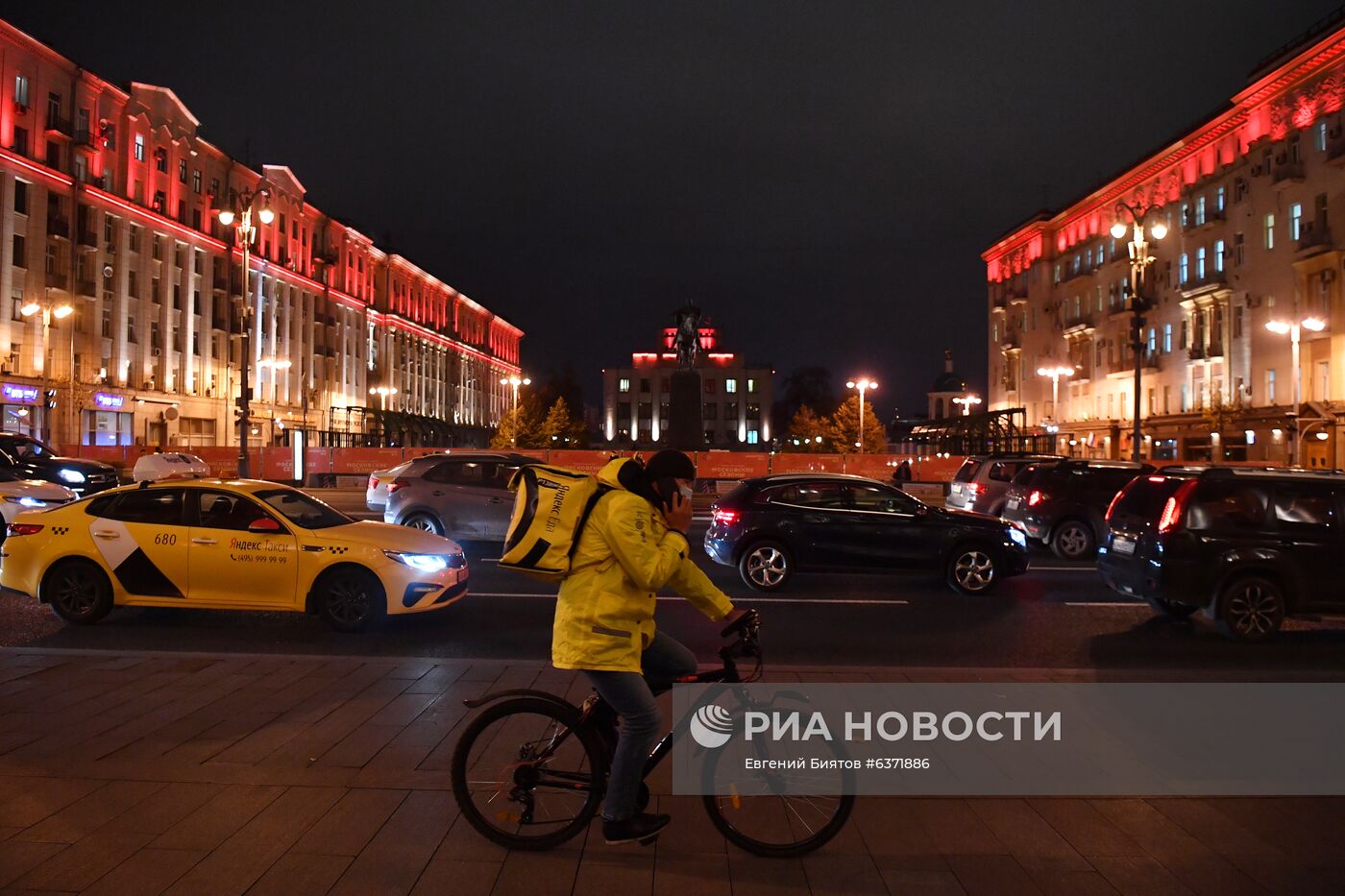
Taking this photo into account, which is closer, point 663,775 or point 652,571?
point 652,571

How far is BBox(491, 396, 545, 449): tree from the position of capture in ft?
252

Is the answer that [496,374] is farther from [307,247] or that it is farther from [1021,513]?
[1021,513]

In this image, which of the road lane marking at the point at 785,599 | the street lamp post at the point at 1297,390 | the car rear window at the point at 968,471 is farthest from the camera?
the street lamp post at the point at 1297,390

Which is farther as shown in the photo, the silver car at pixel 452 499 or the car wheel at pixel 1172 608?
the silver car at pixel 452 499

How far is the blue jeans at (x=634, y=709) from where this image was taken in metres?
4.14

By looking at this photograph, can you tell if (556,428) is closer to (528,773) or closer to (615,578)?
(528,773)

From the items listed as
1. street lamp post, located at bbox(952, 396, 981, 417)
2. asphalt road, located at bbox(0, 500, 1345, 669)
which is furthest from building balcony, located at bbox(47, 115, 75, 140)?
street lamp post, located at bbox(952, 396, 981, 417)

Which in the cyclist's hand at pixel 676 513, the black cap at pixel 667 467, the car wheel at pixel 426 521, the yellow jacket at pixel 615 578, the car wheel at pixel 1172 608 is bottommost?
the car wheel at pixel 1172 608

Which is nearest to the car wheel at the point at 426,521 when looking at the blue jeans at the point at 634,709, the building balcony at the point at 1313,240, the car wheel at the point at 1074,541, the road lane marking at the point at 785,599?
the road lane marking at the point at 785,599

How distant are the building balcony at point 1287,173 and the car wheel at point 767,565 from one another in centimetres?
4121

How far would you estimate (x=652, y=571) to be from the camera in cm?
398

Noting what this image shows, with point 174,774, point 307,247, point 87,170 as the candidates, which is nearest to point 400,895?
point 174,774

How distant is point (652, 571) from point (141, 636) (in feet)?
24.8

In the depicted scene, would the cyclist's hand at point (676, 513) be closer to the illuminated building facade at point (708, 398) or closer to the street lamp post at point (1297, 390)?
the street lamp post at point (1297, 390)
